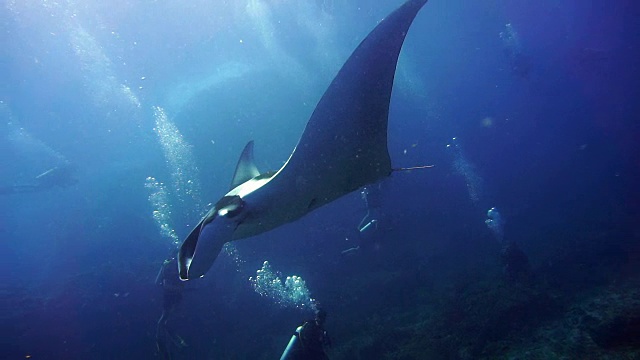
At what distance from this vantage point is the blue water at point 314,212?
8273mm

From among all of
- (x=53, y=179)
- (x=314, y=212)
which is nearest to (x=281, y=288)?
(x=314, y=212)

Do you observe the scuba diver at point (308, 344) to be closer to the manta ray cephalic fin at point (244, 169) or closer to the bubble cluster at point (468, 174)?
the manta ray cephalic fin at point (244, 169)

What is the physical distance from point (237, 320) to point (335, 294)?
385cm

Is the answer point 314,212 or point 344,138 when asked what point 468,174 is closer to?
point 314,212

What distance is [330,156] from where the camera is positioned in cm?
268

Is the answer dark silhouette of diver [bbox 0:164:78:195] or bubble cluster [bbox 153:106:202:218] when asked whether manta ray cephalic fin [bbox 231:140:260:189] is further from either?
bubble cluster [bbox 153:106:202:218]

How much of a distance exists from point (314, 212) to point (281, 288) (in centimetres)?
574

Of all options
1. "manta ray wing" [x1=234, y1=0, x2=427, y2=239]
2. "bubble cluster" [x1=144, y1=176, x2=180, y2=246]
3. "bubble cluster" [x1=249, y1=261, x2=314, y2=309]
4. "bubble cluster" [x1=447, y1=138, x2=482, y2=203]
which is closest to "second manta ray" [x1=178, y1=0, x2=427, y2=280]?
"manta ray wing" [x1=234, y1=0, x2=427, y2=239]

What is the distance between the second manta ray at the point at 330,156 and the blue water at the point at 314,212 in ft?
15.5

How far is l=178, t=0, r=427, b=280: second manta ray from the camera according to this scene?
7.09 feet

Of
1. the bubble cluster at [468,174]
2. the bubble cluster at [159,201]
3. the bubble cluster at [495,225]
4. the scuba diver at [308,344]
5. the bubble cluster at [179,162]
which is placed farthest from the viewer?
the bubble cluster at [179,162]

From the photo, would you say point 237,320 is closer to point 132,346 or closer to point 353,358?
point 132,346

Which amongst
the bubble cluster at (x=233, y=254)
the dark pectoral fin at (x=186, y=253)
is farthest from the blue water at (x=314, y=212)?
the dark pectoral fin at (x=186, y=253)

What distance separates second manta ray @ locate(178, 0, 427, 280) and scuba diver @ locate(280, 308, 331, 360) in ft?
7.87
